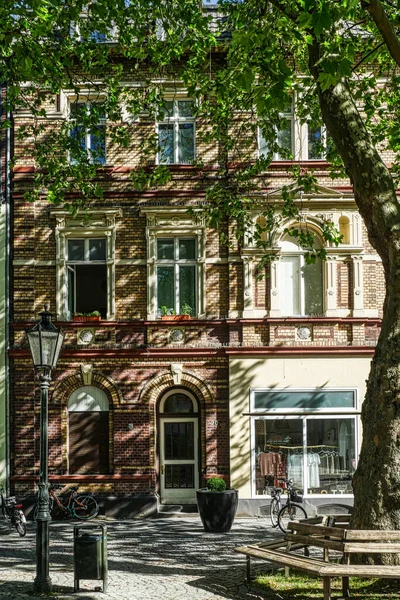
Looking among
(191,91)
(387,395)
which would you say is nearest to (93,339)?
(191,91)

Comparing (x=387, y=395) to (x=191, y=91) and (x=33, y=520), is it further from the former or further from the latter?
(x=33, y=520)

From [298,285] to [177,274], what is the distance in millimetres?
2877

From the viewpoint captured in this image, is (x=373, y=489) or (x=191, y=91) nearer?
(x=373, y=489)

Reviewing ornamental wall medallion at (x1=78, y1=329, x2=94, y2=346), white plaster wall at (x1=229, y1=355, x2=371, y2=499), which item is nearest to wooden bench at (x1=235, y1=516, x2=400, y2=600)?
white plaster wall at (x1=229, y1=355, x2=371, y2=499)

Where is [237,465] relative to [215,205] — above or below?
below

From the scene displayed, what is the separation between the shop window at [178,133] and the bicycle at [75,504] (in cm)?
809

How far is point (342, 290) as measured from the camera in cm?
2070

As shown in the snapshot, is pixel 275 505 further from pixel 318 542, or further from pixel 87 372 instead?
pixel 318 542

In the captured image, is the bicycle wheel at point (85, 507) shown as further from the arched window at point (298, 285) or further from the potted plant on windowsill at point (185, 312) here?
the arched window at point (298, 285)

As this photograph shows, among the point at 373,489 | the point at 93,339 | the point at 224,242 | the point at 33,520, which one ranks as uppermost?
the point at 224,242

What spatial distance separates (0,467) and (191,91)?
997 cm

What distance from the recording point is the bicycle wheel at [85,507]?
1980 cm

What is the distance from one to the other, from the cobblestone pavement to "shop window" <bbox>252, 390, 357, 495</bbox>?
148cm

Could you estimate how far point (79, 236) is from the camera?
68.9 feet
